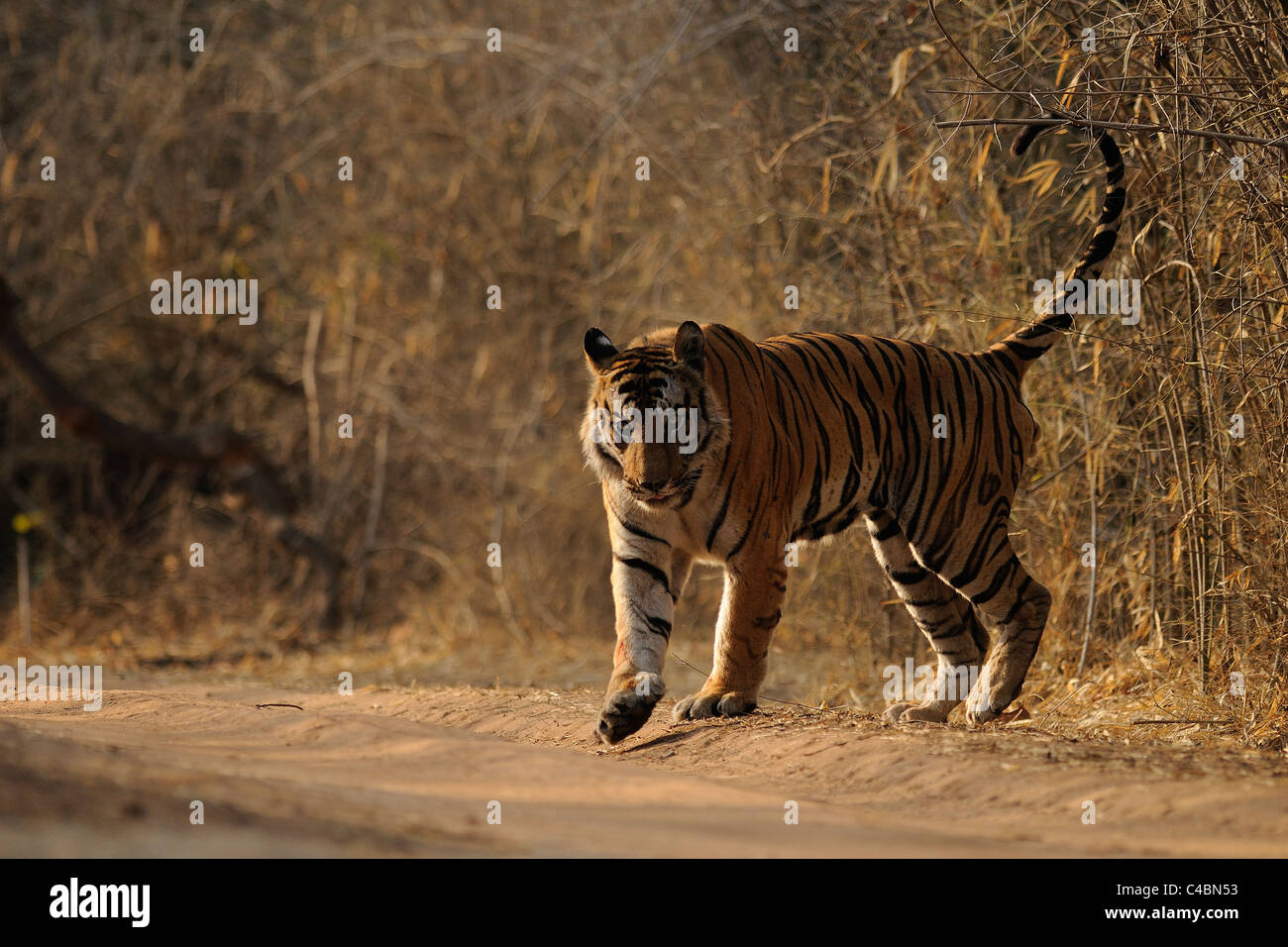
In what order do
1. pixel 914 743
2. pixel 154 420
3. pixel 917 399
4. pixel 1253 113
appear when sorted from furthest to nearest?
pixel 154 420 → pixel 917 399 → pixel 1253 113 → pixel 914 743

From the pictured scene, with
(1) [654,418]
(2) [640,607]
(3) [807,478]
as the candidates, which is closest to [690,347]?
(1) [654,418]

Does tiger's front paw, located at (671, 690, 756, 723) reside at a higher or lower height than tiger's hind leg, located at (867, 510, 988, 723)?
lower

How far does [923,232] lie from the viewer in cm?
819

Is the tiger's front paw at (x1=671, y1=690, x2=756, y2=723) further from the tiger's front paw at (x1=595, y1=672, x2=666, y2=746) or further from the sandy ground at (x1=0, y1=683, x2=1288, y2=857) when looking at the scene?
the tiger's front paw at (x1=595, y1=672, x2=666, y2=746)

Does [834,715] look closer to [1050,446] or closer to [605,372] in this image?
[605,372]

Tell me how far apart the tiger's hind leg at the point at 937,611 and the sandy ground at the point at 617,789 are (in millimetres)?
897

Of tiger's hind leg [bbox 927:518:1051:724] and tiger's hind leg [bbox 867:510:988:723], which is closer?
tiger's hind leg [bbox 927:518:1051:724]

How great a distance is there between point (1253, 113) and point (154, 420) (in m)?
11.0

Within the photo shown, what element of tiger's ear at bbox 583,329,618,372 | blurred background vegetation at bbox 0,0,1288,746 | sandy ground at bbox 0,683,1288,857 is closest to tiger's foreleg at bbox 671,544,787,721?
sandy ground at bbox 0,683,1288,857

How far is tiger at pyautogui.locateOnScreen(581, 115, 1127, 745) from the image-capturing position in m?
5.58

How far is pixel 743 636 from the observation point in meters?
5.62

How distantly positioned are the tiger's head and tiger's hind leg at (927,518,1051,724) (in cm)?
138
